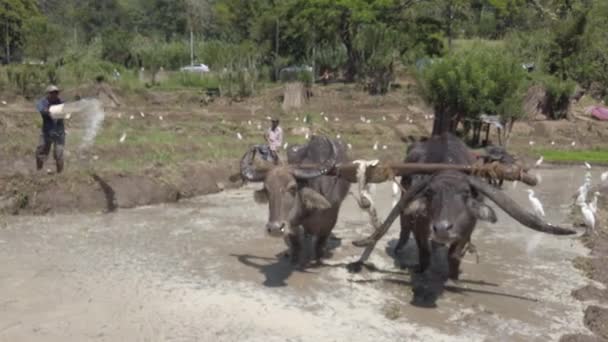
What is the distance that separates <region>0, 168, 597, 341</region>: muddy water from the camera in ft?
18.5

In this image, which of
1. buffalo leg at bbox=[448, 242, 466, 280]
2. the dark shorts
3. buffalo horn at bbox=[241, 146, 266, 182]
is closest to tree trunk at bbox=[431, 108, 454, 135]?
the dark shorts

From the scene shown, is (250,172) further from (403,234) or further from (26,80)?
(26,80)

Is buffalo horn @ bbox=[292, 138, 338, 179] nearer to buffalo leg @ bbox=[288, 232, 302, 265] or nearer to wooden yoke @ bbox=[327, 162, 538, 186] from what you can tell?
wooden yoke @ bbox=[327, 162, 538, 186]

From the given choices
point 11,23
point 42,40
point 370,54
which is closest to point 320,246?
point 370,54

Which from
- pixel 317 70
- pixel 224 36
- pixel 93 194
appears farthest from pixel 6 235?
pixel 224 36

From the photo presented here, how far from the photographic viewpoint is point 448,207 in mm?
5910

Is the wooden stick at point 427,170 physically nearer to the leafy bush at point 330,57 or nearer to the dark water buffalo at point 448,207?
the dark water buffalo at point 448,207

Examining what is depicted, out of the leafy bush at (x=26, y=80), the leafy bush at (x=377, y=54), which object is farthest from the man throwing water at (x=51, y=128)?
the leafy bush at (x=377, y=54)

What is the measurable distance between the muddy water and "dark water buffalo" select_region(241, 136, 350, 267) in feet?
1.60

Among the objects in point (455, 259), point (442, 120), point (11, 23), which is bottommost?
point (455, 259)

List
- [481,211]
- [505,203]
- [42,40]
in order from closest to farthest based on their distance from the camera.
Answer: [481,211], [505,203], [42,40]

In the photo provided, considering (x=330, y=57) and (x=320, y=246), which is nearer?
(x=320, y=246)

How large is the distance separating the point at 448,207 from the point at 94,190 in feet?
20.5

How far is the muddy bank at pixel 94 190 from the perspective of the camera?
31.2ft
